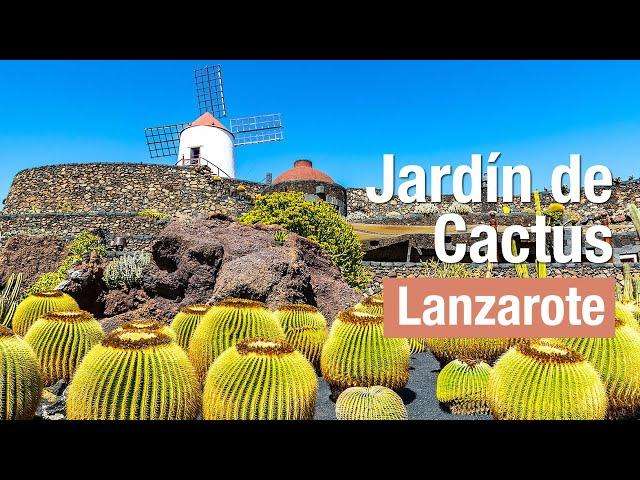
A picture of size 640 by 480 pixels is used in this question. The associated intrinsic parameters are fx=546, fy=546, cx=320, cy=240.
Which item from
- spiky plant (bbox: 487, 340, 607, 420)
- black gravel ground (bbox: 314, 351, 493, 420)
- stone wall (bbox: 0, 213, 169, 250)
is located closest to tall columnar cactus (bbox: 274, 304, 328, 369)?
black gravel ground (bbox: 314, 351, 493, 420)

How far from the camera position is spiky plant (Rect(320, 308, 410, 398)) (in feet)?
14.0

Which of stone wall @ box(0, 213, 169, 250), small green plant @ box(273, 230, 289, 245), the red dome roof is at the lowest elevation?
small green plant @ box(273, 230, 289, 245)

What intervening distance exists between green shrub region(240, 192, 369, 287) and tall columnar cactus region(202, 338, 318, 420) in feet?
19.6

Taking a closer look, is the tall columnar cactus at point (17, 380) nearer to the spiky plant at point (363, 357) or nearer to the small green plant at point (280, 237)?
the spiky plant at point (363, 357)

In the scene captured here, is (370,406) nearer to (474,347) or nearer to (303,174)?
(474,347)

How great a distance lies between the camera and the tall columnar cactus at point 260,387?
3.29 meters

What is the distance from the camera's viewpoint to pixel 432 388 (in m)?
4.78

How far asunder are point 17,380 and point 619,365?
13.6ft

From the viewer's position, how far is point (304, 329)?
196 inches

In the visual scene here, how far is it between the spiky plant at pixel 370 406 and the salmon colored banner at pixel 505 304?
23.8 inches

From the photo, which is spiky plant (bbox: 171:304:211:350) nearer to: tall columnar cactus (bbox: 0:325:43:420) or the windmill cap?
tall columnar cactus (bbox: 0:325:43:420)

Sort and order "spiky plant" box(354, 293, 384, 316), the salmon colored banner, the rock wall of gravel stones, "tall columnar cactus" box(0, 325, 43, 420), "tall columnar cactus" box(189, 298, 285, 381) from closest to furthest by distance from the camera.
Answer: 1. "tall columnar cactus" box(0, 325, 43, 420)
2. the salmon colored banner
3. "tall columnar cactus" box(189, 298, 285, 381)
4. "spiky plant" box(354, 293, 384, 316)
5. the rock wall of gravel stones

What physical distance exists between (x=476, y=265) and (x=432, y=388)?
7.36 metres

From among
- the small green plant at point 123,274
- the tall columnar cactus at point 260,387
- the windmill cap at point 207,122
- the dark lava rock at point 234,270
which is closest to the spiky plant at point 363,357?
the tall columnar cactus at point 260,387
